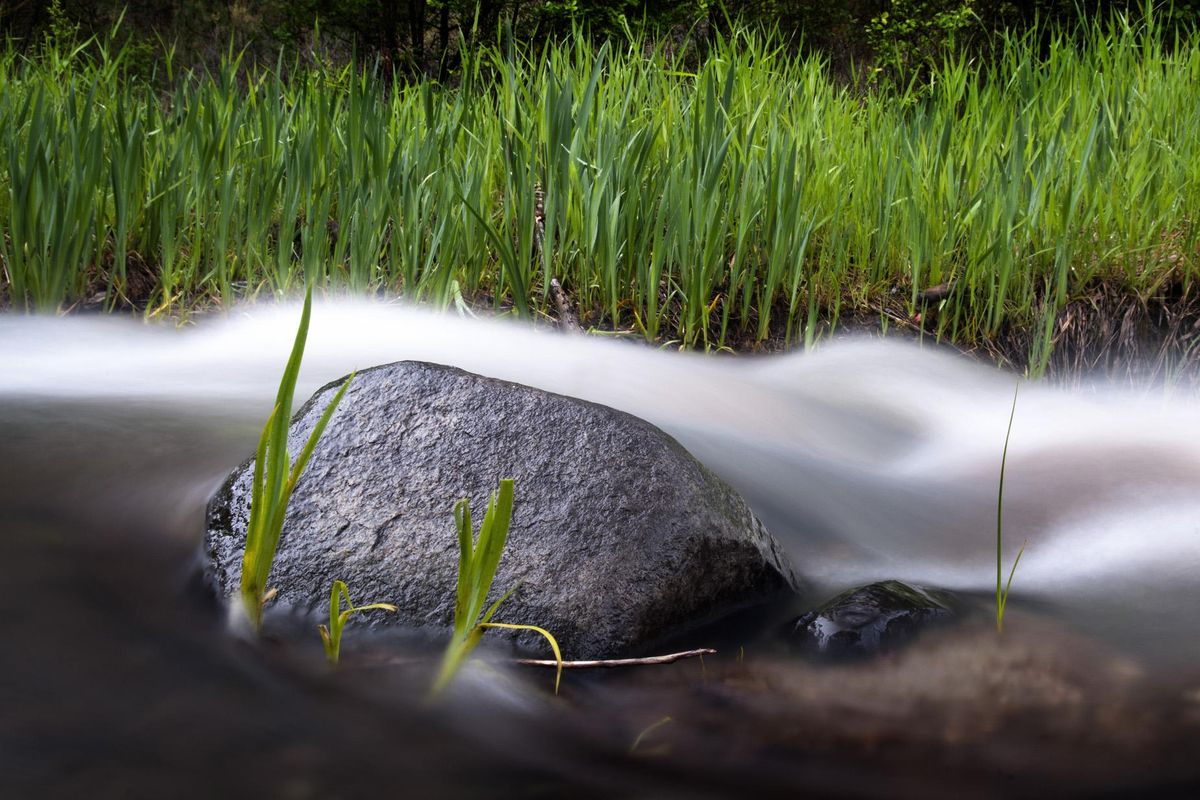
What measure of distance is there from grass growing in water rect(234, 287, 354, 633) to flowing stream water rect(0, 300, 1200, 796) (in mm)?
74

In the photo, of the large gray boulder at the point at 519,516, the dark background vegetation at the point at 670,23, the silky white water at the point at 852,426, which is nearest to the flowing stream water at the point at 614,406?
the silky white water at the point at 852,426

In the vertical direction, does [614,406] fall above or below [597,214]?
below

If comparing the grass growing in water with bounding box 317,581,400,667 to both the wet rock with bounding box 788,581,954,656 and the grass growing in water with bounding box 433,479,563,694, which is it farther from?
the wet rock with bounding box 788,581,954,656

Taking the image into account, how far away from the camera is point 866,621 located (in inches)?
48.5

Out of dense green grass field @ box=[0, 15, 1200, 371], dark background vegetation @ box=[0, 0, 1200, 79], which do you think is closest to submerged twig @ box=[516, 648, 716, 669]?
dense green grass field @ box=[0, 15, 1200, 371]

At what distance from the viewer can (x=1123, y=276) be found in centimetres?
285

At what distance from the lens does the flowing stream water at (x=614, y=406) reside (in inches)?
39.8

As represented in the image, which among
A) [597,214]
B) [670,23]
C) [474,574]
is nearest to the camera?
[474,574]

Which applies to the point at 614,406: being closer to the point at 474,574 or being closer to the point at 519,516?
the point at 519,516

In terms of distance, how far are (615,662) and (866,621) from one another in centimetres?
37

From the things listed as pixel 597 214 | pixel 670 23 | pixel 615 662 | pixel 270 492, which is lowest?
pixel 615 662

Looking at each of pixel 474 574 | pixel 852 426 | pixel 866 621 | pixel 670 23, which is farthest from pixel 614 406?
pixel 670 23

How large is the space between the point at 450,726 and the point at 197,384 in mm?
1283

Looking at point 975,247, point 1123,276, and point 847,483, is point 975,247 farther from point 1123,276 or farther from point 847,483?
point 847,483
